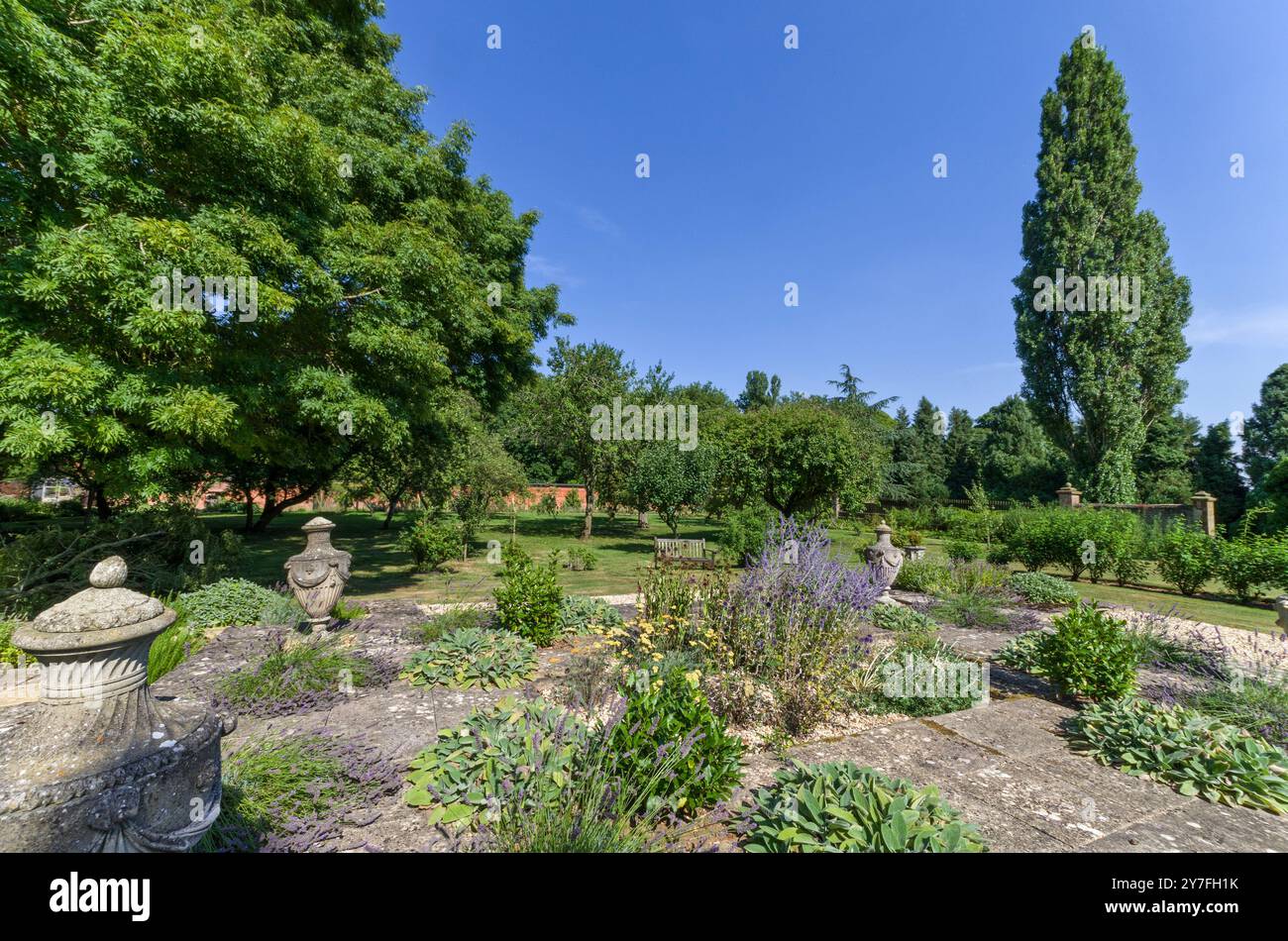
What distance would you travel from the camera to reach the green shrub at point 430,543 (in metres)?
11.6

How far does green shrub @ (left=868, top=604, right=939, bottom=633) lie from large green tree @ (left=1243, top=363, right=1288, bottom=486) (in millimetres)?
29251

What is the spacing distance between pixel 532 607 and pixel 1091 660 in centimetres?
558

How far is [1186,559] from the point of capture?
1030 cm

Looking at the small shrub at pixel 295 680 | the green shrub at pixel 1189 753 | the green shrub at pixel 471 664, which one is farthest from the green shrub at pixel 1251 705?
the small shrub at pixel 295 680

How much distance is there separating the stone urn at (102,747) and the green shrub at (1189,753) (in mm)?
5299

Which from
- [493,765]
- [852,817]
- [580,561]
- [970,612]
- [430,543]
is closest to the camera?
[852,817]

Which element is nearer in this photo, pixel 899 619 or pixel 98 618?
pixel 98 618

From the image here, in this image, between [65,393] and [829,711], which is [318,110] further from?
[829,711]

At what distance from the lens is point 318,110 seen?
925 cm

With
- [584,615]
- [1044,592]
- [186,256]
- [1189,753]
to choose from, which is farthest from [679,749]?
[1044,592]

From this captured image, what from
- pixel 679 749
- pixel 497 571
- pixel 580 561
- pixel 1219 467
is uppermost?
pixel 1219 467

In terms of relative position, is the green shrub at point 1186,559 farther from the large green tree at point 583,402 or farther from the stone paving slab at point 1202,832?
the large green tree at point 583,402

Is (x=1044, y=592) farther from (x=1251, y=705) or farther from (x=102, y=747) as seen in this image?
(x=102, y=747)
